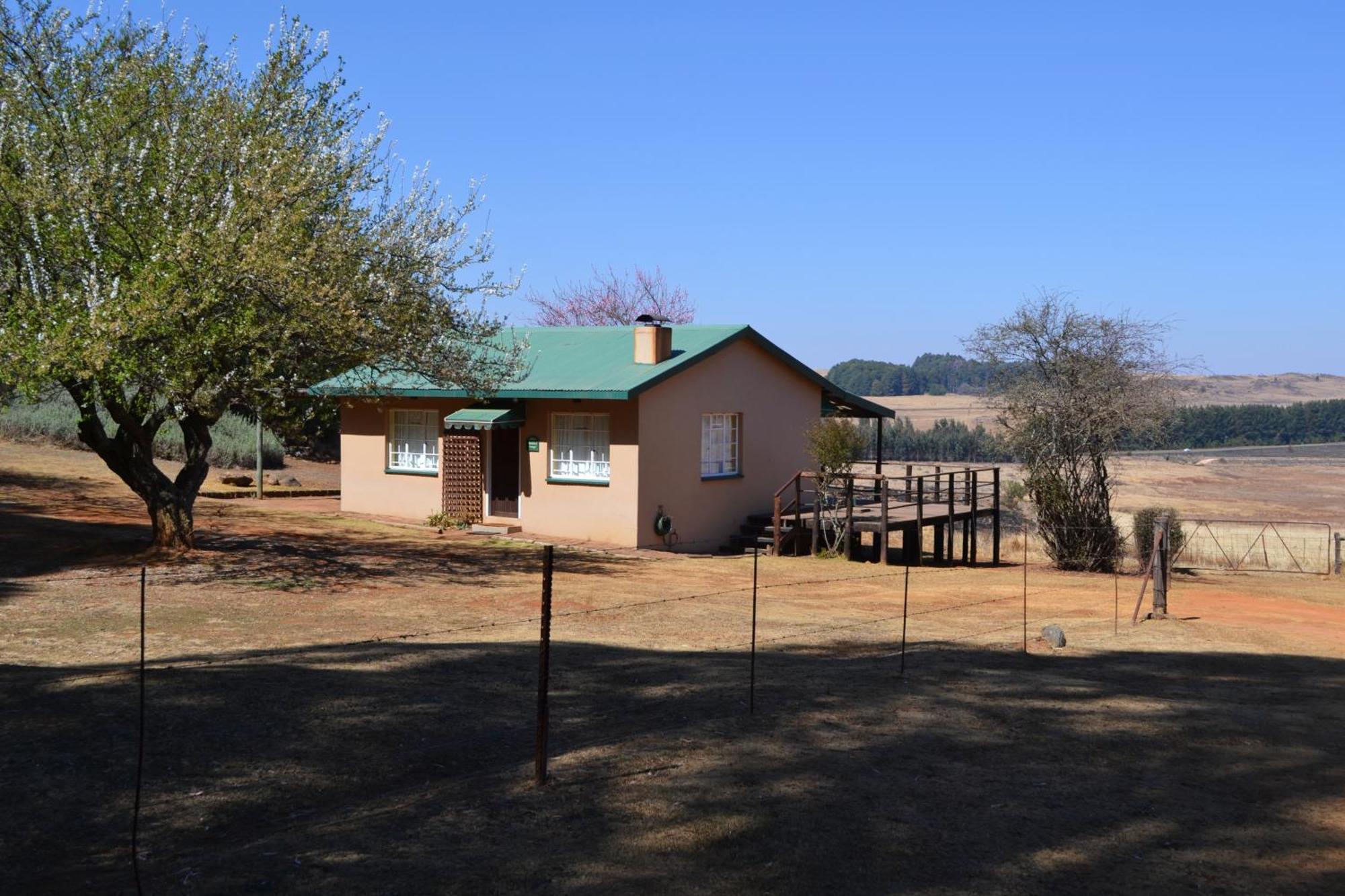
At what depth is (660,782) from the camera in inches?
291

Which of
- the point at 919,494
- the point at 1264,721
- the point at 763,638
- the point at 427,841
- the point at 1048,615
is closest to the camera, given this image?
the point at 427,841

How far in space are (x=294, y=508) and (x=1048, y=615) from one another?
51.4ft

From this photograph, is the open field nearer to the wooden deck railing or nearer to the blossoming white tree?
the wooden deck railing

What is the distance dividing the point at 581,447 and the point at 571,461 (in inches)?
13.9

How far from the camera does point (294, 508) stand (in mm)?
25969

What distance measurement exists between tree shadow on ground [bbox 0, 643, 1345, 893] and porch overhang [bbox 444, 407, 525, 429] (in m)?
11.7

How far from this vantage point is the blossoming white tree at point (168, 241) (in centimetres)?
1373

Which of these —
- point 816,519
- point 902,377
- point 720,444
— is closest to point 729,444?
point 720,444

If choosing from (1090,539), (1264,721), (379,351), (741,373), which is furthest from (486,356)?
(1264,721)

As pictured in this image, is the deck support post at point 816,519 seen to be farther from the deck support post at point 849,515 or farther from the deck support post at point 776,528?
the deck support post at point 776,528

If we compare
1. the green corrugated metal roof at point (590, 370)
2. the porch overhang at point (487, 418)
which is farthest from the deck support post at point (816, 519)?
the porch overhang at point (487, 418)

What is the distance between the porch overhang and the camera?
22.6 m

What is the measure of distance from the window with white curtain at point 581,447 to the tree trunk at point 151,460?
696 centimetres

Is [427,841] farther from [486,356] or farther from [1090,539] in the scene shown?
[1090,539]
